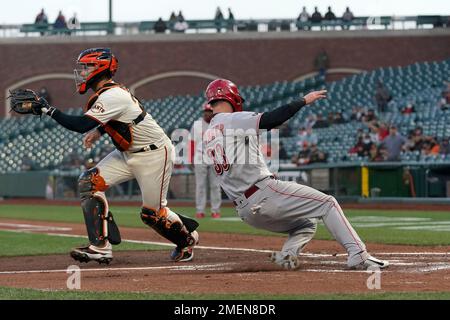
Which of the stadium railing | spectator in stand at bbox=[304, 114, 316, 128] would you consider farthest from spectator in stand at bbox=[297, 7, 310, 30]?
spectator in stand at bbox=[304, 114, 316, 128]

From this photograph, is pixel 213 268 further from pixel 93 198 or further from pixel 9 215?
pixel 9 215

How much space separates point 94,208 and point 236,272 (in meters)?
1.76

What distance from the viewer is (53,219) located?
18609mm

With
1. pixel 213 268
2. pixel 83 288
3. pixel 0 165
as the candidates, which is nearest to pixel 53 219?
pixel 213 268

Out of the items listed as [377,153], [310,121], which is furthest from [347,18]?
[377,153]

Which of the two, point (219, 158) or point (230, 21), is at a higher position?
point (230, 21)

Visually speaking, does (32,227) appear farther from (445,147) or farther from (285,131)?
(285,131)

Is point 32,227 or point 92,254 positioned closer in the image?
point 92,254

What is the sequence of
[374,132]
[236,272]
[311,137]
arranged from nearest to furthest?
[236,272], [374,132], [311,137]

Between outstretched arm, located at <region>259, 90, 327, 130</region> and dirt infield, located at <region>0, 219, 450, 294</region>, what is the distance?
1247 millimetres

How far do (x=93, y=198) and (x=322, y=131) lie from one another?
824 inches

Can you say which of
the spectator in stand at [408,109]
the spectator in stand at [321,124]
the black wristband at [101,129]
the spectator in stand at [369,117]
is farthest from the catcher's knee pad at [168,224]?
the spectator in stand at [321,124]

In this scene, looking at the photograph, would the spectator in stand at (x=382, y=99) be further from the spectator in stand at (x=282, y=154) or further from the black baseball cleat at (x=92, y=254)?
the black baseball cleat at (x=92, y=254)

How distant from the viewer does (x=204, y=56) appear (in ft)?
142
